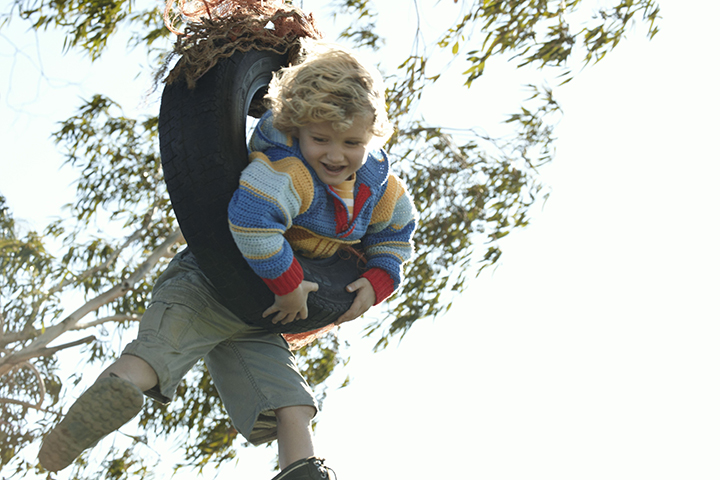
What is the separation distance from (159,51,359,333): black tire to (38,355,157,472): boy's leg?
0.34m

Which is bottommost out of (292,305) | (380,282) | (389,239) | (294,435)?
(294,435)

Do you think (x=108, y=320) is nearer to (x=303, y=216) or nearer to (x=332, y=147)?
(x=303, y=216)

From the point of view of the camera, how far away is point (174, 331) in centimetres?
214

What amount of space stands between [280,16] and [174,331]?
1.06m

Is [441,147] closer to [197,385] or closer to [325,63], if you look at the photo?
[197,385]

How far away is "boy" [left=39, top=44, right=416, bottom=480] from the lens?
1.98m

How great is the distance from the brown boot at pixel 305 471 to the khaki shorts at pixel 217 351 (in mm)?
185

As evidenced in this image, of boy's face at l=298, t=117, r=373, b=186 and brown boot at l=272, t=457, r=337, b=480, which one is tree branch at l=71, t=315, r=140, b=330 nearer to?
brown boot at l=272, t=457, r=337, b=480

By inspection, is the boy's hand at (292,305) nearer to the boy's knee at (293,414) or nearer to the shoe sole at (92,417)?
the boy's knee at (293,414)

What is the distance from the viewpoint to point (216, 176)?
2.03 meters

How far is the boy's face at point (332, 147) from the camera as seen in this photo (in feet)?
6.87

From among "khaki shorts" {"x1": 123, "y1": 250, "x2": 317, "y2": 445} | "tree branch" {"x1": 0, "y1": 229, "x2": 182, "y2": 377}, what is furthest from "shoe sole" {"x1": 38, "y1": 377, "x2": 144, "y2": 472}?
"tree branch" {"x1": 0, "y1": 229, "x2": 182, "y2": 377}

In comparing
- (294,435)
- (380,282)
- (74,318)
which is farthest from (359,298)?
(74,318)

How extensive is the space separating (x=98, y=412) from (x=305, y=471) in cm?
59
